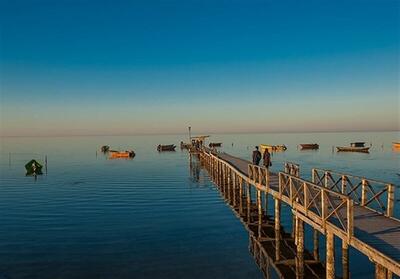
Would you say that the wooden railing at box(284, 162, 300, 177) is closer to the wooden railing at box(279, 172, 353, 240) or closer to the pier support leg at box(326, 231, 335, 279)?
the wooden railing at box(279, 172, 353, 240)

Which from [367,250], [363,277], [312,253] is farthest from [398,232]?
[312,253]

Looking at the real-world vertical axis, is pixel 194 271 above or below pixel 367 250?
below

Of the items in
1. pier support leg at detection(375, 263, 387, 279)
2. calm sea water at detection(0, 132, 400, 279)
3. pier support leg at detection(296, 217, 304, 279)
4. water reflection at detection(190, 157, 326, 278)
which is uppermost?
pier support leg at detection(375, 263, 387, 279)

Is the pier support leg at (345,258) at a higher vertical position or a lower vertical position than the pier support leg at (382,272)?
lower

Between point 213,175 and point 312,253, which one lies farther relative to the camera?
point 213,175

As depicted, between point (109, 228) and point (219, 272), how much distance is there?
10.3m

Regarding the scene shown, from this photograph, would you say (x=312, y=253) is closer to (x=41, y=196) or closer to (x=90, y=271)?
(x=90, y=271)

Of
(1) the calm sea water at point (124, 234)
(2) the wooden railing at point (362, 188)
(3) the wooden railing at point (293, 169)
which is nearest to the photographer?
(2) the wooden railing at point (362, 188)

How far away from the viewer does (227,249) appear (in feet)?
63.1

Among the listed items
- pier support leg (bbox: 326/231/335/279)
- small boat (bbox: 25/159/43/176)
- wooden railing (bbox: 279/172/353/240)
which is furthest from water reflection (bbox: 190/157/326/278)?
small boat (bbox: 25/159/43/176)

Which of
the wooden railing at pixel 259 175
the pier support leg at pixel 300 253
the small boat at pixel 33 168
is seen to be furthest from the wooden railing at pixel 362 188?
the small boat at pixel 33 168

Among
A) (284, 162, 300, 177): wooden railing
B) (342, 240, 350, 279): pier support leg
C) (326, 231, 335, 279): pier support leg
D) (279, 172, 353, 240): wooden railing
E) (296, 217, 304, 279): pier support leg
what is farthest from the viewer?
(284, 162, 300, 177): wooden railing

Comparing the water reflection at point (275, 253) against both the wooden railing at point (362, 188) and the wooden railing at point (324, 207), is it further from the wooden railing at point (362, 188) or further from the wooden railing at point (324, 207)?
the wooden railing at point (362, 188)

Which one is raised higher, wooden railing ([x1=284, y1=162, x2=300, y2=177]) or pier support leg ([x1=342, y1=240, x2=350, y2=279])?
wooden railing ([x1=284, y1=162, x2=300, y2=177])
